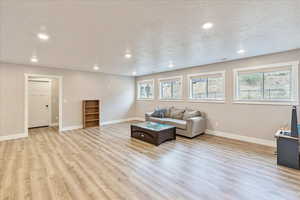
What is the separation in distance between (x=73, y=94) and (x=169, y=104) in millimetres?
4107

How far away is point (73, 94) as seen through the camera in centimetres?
619

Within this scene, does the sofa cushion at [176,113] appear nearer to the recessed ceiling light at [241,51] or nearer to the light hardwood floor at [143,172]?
the light hardwood floor at [143,172]

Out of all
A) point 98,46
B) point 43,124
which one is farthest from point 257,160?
point 43,124

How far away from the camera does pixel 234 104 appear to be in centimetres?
473

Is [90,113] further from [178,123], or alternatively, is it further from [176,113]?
[178,123]

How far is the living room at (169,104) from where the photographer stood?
6.85 ft

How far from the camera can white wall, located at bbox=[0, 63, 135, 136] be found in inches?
190

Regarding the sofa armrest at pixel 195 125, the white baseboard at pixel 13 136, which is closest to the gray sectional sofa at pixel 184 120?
the sofa armrest at pixel 195 125

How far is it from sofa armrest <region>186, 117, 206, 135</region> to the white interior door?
634 centimetres

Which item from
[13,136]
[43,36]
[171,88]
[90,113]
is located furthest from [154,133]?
[13,136]

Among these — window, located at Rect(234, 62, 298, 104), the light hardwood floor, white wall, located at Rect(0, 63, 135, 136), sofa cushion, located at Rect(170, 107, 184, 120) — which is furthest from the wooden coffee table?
white wall, located at Rect(0, 63, 135, 136)

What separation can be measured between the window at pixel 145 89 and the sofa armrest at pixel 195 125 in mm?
3110

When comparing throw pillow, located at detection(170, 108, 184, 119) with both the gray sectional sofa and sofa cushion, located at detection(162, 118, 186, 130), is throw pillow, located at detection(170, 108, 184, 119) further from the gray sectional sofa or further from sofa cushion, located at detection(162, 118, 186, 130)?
sofa cushion, located at detection(162, 118, 186, 130)

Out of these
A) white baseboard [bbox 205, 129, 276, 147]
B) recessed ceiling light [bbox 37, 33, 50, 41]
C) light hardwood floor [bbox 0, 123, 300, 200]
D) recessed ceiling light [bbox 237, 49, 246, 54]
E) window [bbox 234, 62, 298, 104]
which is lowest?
light hardwood floor [bbox 0, 123, 300, 200]
